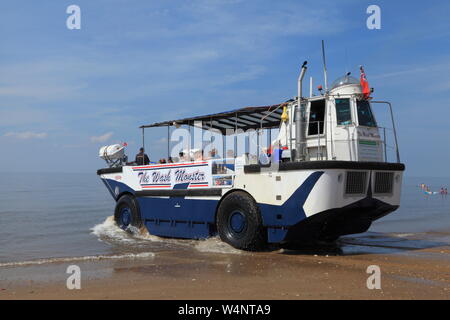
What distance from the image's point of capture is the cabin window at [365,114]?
9.12m

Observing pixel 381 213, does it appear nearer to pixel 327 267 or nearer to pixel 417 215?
pixel 327 267

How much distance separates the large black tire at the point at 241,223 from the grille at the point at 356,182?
5.78ft

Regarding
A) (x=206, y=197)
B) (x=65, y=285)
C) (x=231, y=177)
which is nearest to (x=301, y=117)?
(x=231, y=177)

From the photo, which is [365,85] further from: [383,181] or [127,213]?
[127,213]

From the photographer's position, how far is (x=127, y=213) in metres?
12.9

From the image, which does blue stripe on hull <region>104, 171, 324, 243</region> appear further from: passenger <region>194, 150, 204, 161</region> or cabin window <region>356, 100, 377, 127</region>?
cabin window <region>356, 100, 377, 127</region>

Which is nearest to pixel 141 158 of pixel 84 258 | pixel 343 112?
pixel 84 258

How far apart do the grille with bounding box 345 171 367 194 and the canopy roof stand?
2.33 metres

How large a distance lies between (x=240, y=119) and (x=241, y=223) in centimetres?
327

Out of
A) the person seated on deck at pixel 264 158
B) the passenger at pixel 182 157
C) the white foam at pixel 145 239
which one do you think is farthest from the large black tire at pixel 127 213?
the person seated on deck at pixel 264 158

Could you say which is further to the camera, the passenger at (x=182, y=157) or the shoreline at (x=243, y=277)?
the passenger at (x=182, y=157)

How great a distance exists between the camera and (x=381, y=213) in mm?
9344

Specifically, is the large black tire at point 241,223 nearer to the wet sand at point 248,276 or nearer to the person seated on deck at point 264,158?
the wet sand at point 248,276
